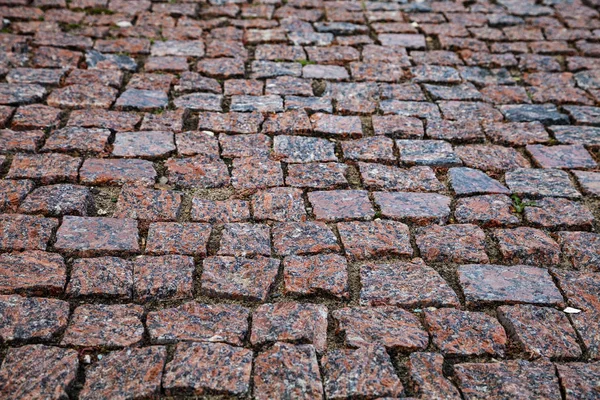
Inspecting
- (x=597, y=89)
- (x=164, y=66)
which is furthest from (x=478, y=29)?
(x=164, y=66)

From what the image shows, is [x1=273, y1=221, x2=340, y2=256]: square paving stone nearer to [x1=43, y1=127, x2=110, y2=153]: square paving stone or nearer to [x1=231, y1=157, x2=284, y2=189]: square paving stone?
[x1=231, y1=157, x2=284, y2=189]: square paving stone

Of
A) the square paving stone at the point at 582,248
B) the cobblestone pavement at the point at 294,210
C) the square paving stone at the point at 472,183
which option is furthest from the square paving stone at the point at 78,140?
the square paving stone at the point at 582,248

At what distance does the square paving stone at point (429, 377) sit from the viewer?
2195 millimetres

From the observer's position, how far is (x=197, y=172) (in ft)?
11.1

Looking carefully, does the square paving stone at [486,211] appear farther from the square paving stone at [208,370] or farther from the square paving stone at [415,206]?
the square paving stone at [208,370]

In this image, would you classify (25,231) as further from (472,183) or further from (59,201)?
(472,183)

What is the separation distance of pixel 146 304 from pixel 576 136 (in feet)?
9.39

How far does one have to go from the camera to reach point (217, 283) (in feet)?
8.65

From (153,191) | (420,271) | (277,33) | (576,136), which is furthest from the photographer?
(277,33)

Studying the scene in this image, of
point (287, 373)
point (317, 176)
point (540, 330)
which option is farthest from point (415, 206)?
point (287, 373)

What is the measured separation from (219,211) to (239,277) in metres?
0.52

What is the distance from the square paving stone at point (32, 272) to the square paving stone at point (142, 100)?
4.87 feet

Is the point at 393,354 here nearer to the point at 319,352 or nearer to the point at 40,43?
the point at 319,352

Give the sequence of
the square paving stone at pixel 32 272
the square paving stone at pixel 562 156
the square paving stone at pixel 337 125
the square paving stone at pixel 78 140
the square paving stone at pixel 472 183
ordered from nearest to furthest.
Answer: the square paving stone at pixel 32 272
the square paving stone at pixel 472 183
the square paving stone at pixel 78 140
the square paving stone at pixel 562 156
the square paving stone at pixel 337 125
